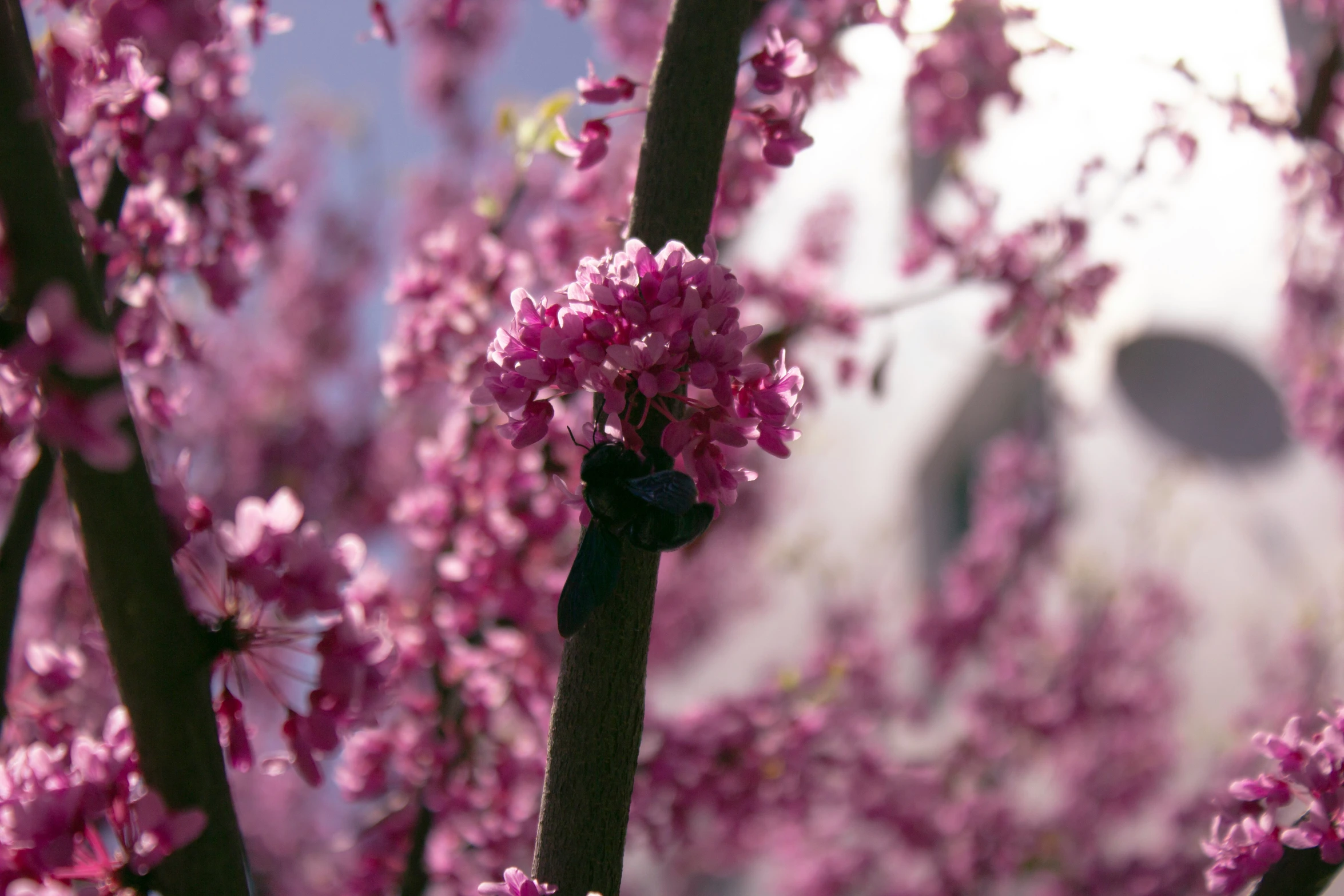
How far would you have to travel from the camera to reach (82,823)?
864 millimetres

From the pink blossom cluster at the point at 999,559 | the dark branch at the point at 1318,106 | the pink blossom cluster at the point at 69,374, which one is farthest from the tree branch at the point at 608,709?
the pink blossom cluster at the point at 999,559

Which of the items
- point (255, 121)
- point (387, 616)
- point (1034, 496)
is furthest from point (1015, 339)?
point (1034, 496)

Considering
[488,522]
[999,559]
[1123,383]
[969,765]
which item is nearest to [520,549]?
[488,522]

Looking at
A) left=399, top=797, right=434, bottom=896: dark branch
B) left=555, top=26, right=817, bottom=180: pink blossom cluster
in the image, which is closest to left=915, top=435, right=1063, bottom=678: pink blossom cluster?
left=399, top=797, right=434, bottom=896: dark branch

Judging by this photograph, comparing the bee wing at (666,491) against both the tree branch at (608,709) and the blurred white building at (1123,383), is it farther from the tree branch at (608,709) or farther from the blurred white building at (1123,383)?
the blurred white building at (1123,383)

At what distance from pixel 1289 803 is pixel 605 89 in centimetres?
112

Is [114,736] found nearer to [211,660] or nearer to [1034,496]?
[211,660]

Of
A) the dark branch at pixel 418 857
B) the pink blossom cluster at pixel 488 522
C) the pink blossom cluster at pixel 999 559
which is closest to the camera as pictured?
the dark branch at pixel 418 857

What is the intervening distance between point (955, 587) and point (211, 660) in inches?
153

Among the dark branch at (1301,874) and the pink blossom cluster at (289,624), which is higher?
the pink blossom cluster at (289,624)

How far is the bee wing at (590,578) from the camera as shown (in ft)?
2.71

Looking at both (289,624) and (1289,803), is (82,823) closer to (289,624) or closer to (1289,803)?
(289,624)

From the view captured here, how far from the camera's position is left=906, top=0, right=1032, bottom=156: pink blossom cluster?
2021 mm

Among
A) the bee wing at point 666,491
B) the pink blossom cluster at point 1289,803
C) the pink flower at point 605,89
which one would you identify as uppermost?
the pink flower at point 605,89
